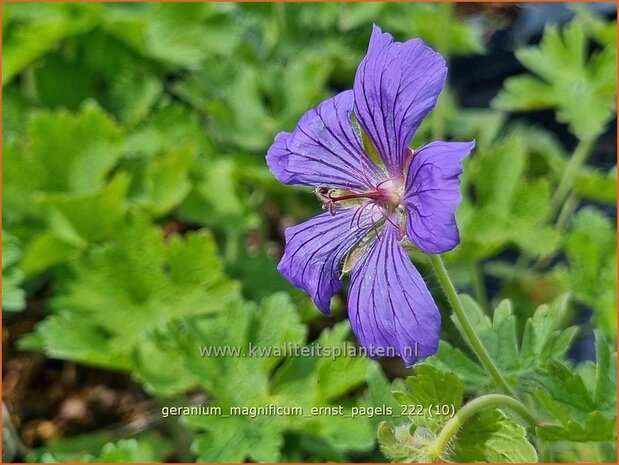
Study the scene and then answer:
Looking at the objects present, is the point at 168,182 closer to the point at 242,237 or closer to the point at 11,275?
the point at 242,237

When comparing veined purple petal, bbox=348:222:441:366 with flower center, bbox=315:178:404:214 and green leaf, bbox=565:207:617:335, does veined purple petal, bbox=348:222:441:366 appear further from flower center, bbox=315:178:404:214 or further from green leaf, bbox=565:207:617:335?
green leaf, bbox=565:207:617:335

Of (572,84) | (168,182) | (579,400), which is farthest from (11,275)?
(572,84)

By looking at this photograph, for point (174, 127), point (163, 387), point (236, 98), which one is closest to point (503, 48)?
point (236, 98)

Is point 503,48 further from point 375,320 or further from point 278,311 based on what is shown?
point 375,320

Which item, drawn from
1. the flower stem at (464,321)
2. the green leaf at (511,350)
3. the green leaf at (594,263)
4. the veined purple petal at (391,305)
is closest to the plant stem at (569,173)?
the green leaf at (594,263)

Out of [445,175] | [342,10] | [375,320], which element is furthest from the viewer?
[342,10]

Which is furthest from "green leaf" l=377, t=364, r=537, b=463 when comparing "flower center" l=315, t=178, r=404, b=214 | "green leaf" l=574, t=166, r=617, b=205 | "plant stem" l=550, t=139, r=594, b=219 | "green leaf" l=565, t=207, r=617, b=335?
"plant stem" l=550, t=139, r=594, b=219
